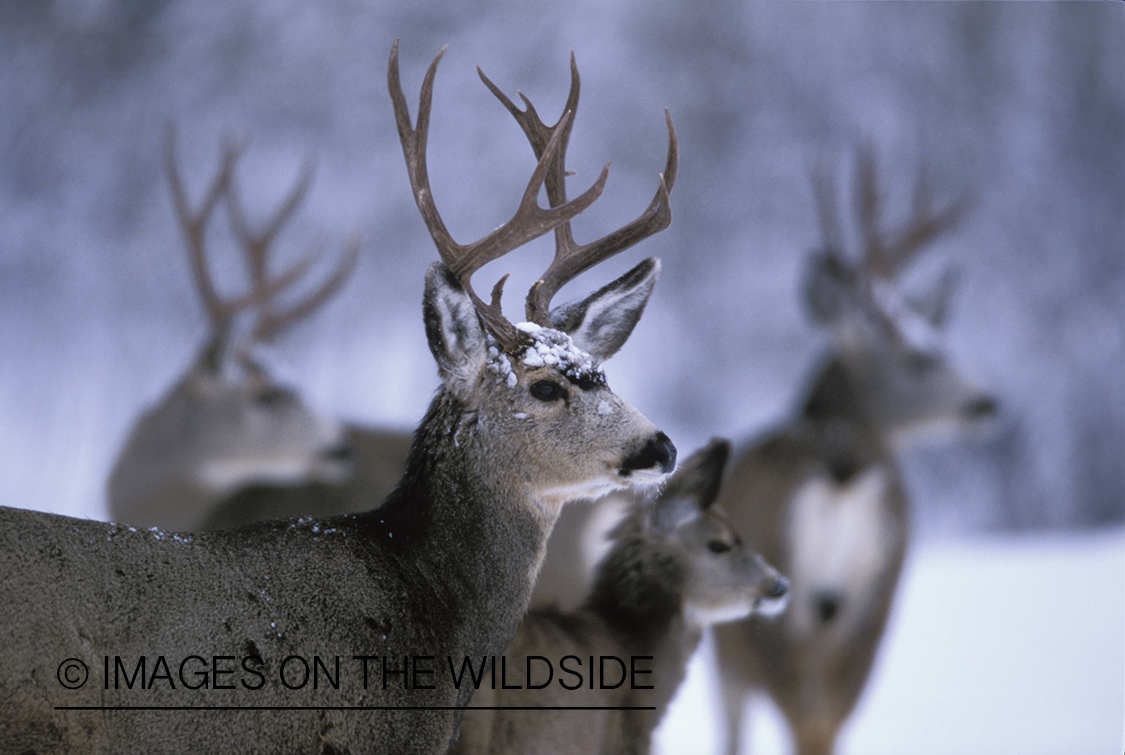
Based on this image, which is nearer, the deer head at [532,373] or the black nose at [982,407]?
the deer head at [532,373]

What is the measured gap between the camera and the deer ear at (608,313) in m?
1.91

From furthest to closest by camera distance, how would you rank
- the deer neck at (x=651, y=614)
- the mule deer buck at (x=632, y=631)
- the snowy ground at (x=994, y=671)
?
the snowy ground at (x=994, y=671) → the deer neck at (x=651, y=614) → the mule deer buck at (x=632, y=631)

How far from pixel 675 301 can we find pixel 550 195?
341 centimetres

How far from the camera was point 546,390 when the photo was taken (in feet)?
5.70

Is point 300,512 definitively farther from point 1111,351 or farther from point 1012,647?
point 1111,351

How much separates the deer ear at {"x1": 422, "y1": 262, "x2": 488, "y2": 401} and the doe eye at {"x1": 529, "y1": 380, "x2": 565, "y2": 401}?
3.9 inches

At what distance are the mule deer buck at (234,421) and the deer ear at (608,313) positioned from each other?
238 centimetres

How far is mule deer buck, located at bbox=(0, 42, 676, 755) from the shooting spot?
139cm

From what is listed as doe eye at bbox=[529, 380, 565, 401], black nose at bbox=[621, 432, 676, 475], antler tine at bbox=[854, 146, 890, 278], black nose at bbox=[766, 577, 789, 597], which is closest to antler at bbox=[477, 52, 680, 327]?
doe eye at bbox=[529, 380, 565, 401]

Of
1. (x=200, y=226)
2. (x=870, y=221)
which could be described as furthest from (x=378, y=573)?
(x=870, y=221)

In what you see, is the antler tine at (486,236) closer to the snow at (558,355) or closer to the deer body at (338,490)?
the snow at (558,355)

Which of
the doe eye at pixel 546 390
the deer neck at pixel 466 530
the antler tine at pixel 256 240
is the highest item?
the antler tine at pixel 256 240

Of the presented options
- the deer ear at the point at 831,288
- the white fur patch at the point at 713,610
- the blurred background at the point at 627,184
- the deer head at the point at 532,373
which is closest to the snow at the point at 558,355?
the deer head at the point at 532,373

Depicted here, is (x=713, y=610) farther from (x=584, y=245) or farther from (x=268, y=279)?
(x=268, y=279)
